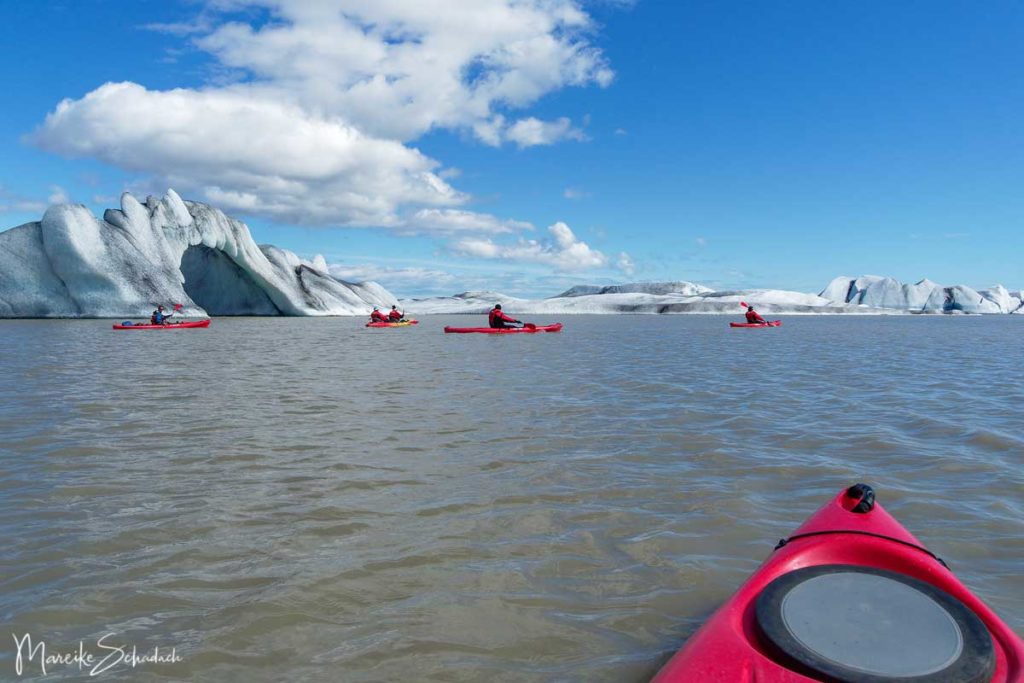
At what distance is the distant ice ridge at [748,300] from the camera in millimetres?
111000

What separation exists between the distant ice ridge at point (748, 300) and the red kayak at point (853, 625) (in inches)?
4278

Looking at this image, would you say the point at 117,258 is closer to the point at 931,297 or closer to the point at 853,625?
the point at 853,625

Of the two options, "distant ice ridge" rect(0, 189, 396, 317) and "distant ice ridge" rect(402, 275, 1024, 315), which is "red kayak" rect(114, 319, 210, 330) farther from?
"distant ice ridge" rect(402, 275, 1024, 315)

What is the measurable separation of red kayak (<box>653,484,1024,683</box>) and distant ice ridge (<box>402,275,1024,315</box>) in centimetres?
10865

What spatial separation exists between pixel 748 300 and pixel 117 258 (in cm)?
10330

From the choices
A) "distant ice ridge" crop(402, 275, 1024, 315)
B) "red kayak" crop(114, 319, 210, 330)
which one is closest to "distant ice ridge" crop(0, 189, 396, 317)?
"red kayak" crop(114, 319, 210, 330)

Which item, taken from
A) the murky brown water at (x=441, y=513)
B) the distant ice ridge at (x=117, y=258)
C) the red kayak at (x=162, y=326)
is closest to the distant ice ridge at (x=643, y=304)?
the distant ice ridge at (x=117, y=258)

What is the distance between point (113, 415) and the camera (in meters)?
8.52

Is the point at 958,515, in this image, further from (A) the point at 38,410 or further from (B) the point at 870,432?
(A) the point at 38,410

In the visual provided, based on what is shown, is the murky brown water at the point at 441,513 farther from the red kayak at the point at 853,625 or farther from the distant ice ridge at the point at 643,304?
the distant ice ridge at the point at 643,304

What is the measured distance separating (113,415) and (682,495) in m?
7.44

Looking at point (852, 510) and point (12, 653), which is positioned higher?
point (852, 510)

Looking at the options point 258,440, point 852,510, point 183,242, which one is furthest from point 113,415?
point 183,242

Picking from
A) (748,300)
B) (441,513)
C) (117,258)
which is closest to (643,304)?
(748,300)
